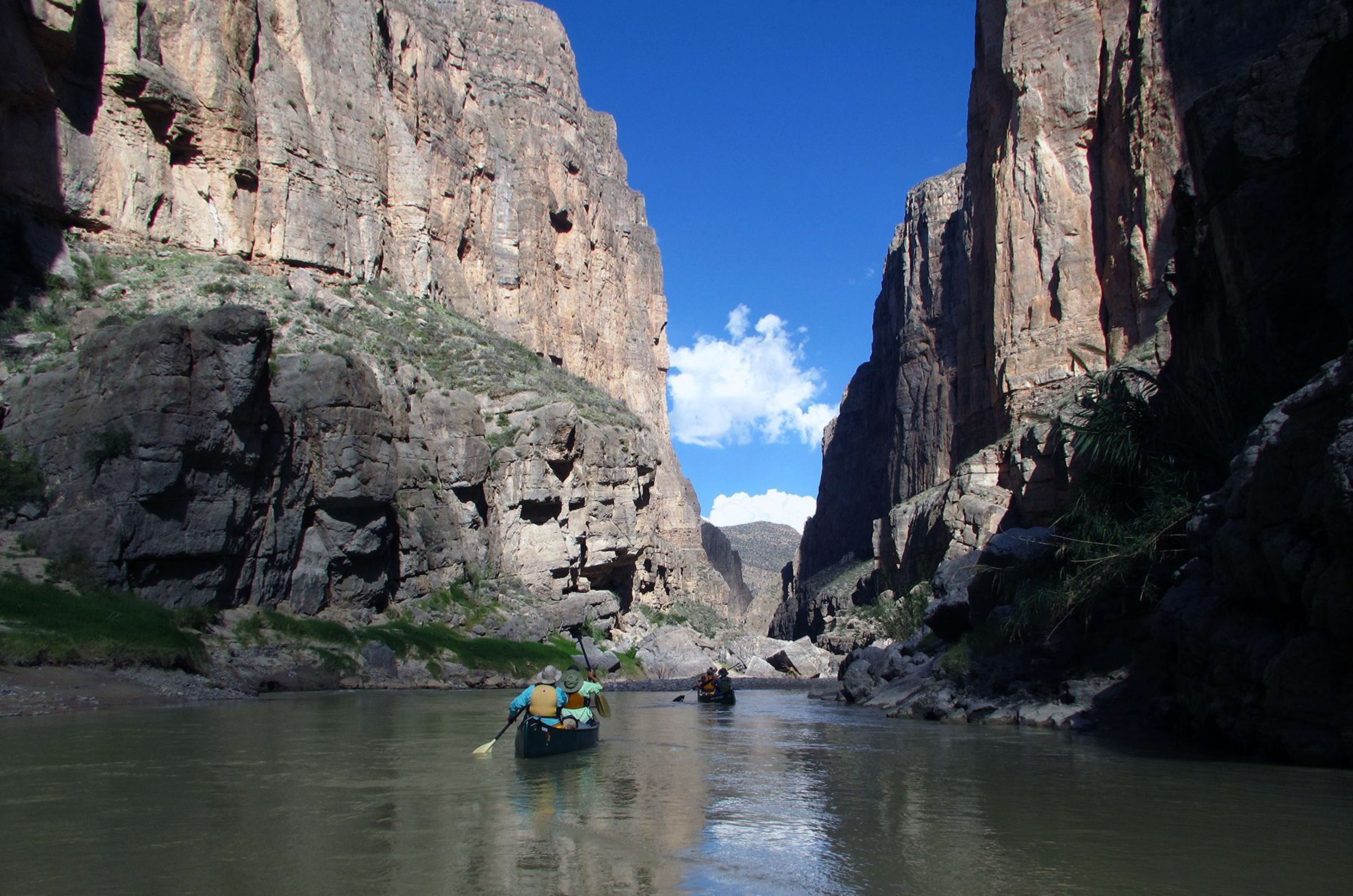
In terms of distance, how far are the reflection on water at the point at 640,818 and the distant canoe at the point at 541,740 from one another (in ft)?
0.84

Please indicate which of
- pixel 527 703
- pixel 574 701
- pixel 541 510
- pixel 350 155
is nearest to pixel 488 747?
pixel 527 703

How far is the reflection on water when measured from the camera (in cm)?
778

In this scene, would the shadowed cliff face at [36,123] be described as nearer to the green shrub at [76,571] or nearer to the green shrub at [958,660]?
the green shrub at [76,571]

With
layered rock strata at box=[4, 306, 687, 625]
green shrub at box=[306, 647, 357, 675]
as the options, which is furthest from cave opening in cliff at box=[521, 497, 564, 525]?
green shrub at box=[306, 647, 357, 675]

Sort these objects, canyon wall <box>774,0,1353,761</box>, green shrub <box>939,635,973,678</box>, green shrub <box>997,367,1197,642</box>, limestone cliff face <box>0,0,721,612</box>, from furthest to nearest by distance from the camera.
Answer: limestone cliff face <box>0,0,721,612</box>, green shrub <box>939,635,973,678</box>, green shrub <box>997,367,1197,642</box>, canyon wall <box>774,0,1353,761</box>

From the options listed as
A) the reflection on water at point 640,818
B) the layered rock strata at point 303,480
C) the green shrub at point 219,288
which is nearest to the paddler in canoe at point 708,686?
the layered rock strata at point 303,480

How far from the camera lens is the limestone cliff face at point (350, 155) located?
36812 millimetres

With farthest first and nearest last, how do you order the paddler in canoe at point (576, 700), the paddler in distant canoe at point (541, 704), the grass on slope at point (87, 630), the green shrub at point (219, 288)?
1. the green shrub at point (219, 288)
2. the grass on slope at point (87, 630)
3. the paddler in canoe at point (576, 700)
4. the paddler in distant canoe at point (541, 704)

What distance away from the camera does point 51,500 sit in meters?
27.8

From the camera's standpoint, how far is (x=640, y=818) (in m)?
10.7

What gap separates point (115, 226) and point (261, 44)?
13708mm

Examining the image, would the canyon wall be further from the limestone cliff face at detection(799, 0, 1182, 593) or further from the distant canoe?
the distant canoe

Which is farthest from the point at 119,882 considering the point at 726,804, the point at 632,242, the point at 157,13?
the point at 632,242

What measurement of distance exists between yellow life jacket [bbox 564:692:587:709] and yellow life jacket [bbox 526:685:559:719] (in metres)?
1.05
